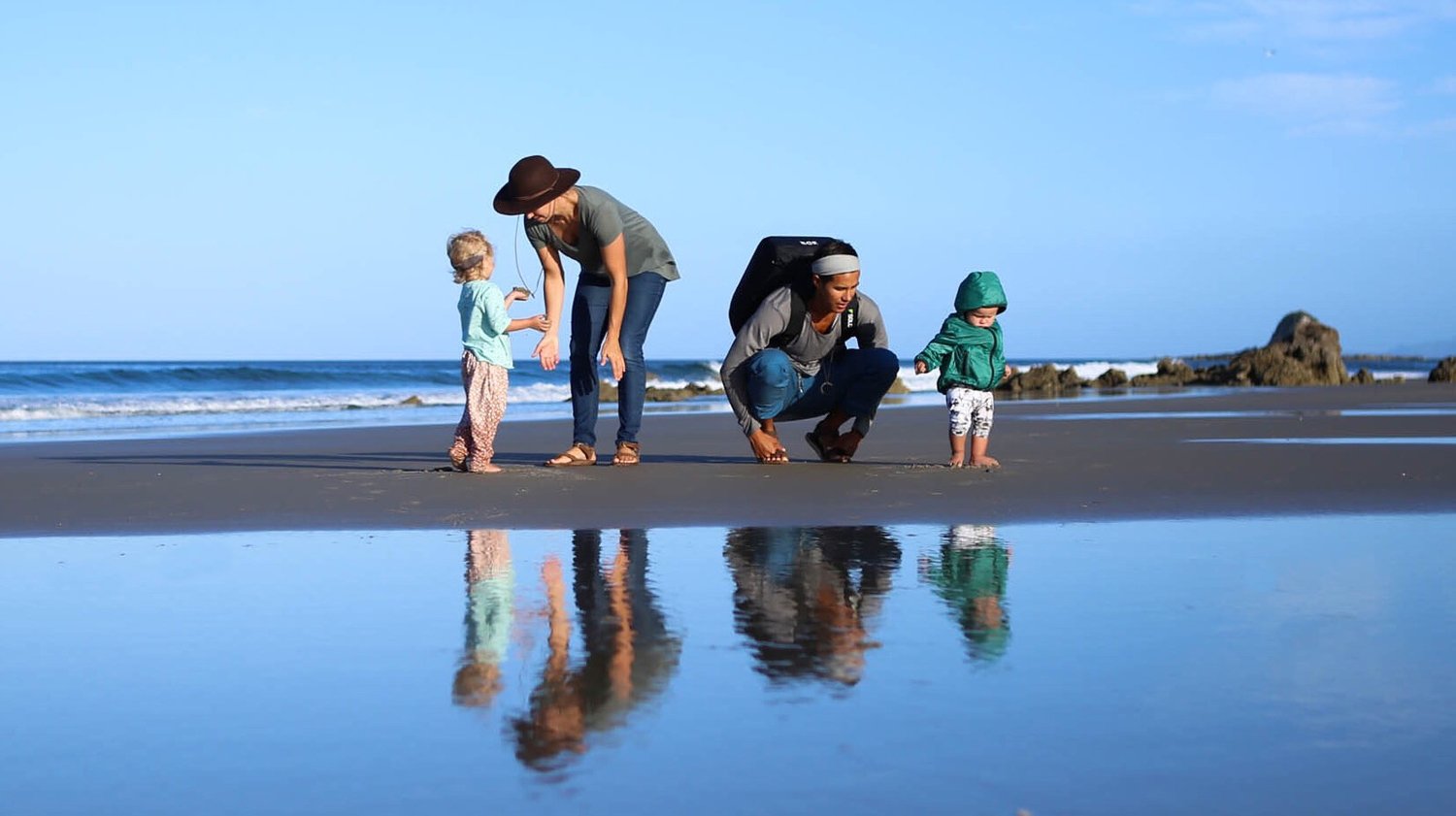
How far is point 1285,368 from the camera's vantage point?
22.9 metres

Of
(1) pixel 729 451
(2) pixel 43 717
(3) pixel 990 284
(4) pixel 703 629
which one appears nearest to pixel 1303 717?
(4) pixel 703 629

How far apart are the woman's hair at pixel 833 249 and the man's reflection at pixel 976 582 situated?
262 centimetres

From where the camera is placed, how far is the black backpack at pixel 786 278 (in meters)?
7.50

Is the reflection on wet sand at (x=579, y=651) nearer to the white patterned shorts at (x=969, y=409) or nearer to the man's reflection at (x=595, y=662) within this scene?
the man's reflection at (x=595, y=662)

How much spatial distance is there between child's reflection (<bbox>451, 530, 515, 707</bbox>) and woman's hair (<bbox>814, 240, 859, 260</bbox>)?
10.1 ft

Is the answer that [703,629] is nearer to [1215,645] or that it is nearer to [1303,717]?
[1215,645]

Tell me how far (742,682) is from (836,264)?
4864 millimetres

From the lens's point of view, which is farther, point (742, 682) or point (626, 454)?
point (626, 454)

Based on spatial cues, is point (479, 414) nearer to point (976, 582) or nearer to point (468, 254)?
point (468, 254)

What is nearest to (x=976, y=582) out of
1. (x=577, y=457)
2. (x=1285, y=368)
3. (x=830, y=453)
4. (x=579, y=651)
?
(x=579, y=651)

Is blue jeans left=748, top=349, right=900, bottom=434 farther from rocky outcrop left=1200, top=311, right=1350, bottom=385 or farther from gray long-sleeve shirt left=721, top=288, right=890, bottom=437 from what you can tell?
rocky outcrop left=1200, top=311, right=1350, bottom=385

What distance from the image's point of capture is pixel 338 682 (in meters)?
2.61

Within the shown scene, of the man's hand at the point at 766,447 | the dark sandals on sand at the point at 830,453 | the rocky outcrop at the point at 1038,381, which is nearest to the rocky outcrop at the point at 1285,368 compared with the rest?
the rocky outcrop at the point at 1038,381

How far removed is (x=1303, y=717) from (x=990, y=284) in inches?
215
